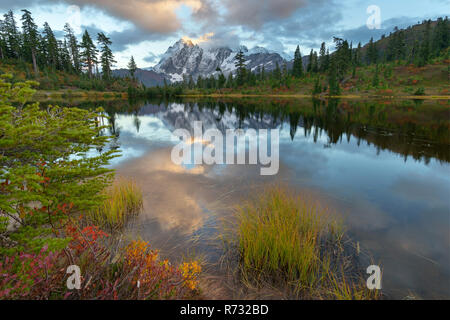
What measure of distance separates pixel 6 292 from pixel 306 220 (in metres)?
6.33

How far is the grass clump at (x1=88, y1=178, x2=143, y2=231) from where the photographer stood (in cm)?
687

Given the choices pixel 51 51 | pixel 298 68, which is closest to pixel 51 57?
pixel 51 51

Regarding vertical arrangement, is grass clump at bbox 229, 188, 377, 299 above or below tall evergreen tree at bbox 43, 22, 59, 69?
below

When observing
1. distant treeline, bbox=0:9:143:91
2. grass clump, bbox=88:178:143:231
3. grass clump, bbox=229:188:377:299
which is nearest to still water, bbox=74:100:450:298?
grass clump, bbox=88:178:143:231

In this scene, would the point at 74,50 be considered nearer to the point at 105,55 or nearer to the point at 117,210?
the point at 105,55

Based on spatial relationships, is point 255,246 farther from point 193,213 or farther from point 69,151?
point 69,151

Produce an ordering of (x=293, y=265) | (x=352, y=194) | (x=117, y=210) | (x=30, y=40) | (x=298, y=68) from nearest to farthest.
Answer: (x=293, y=265), (x=117, y=210), (x=352, y=194), (x=30, y=40), (x=298, y=68)

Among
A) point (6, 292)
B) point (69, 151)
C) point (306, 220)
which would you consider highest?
point (69, 151)

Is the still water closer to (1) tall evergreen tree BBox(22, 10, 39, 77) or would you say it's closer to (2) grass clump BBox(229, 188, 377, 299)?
(2) grass clump BBox(229, 188, 377, 299)

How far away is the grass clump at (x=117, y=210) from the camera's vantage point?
687 cm

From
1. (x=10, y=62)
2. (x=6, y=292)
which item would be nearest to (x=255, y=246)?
(x=6, y=292)

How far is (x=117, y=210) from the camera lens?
719 centimetres

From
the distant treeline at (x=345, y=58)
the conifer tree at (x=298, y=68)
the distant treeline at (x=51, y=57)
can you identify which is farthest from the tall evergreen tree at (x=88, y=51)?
the conifer tree at (x=298, y=68)
